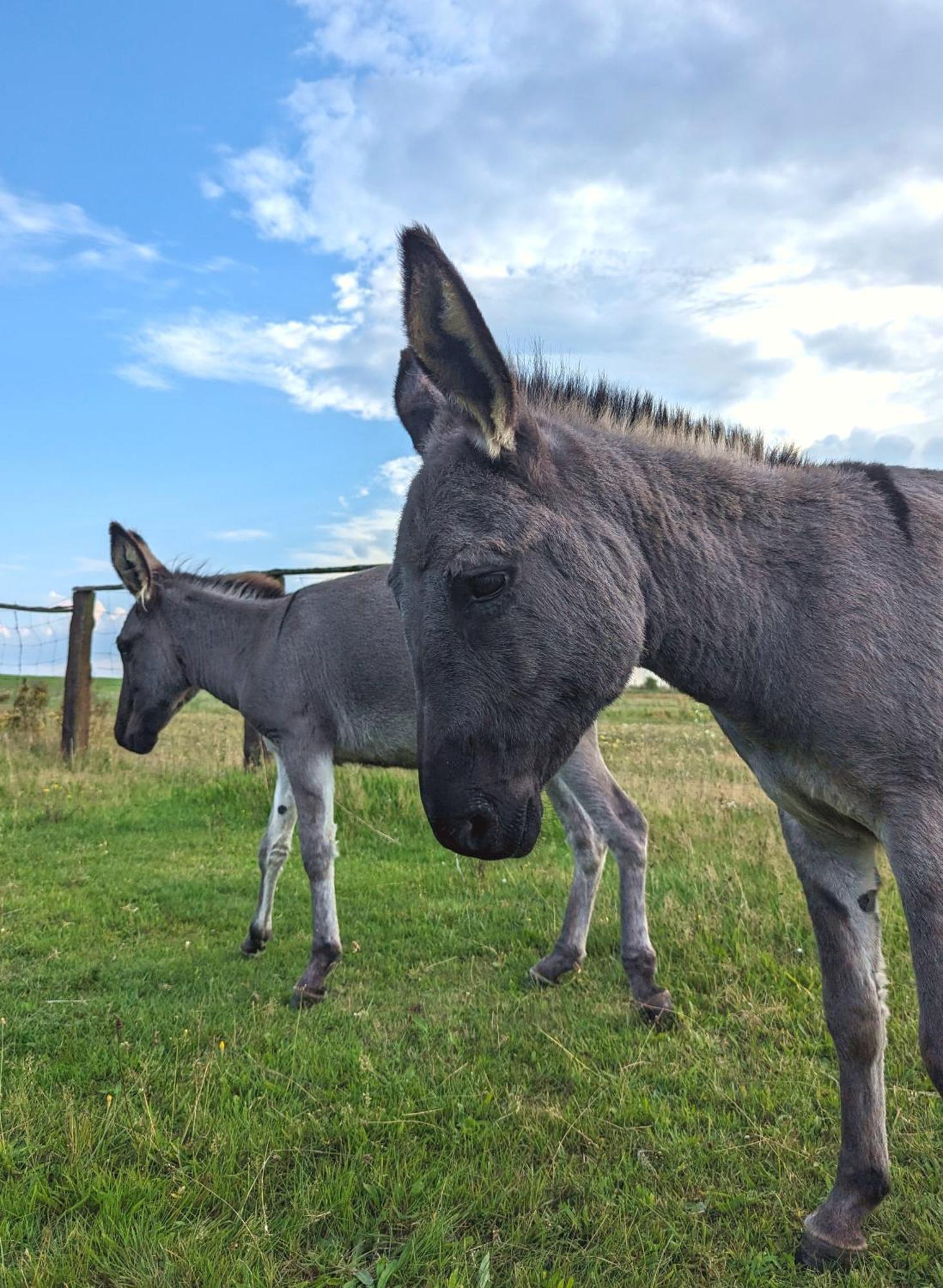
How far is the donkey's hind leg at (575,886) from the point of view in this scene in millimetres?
5141

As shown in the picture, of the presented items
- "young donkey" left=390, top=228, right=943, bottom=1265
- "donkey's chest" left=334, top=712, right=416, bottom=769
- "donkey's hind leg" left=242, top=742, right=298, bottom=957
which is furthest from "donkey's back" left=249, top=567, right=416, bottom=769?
"young donkey" left=390, top=228, right=943, bottom=1265

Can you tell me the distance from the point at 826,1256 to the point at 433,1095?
62.4 inches

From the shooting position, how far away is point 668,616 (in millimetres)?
2516

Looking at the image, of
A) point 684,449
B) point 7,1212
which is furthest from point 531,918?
point 684,449

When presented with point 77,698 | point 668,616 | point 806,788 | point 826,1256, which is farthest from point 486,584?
point 77,698

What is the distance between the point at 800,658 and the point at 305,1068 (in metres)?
2.94

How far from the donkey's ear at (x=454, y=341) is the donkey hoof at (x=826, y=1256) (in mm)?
2708

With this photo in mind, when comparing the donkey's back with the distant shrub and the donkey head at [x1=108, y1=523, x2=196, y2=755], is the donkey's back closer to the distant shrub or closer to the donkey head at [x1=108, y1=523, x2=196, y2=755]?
the donkey head at [x1=108, y1=523, x2=196, y2=755]

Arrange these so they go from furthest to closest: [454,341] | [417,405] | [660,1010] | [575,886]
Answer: [575,886] < [660,1010] < [417,405] < [454,341]

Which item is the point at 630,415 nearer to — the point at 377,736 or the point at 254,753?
the point at 377,736

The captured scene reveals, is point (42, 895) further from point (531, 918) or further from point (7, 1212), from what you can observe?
point (7, 1212)

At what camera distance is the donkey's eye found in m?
2.28

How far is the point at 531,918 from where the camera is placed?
240 inches

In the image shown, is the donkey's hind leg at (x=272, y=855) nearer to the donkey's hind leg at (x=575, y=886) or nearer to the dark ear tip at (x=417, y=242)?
the donkey's hind leg at (x=575, y=886)
